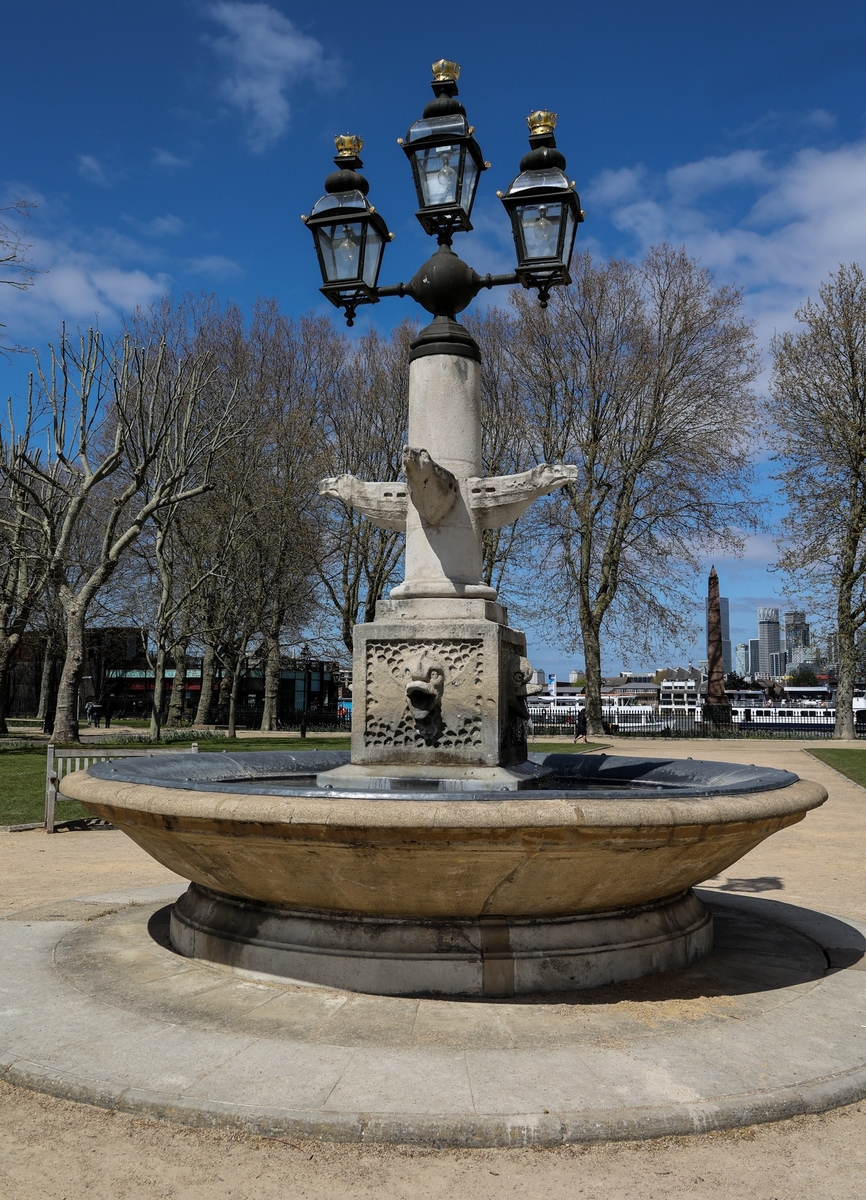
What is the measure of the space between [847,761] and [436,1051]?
22143mm

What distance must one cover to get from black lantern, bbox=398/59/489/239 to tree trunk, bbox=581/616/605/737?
28.7 metres

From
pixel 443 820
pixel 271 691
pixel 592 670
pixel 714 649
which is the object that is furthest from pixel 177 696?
pixel 443 820

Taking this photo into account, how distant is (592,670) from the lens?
34.1 meters

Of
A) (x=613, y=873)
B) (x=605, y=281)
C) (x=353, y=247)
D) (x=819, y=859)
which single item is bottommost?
(x=819, y=859)

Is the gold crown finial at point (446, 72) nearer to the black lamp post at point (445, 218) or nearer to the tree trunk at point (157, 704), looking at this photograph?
the black lamp post at point (445, 218)

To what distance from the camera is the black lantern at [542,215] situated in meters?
5.68

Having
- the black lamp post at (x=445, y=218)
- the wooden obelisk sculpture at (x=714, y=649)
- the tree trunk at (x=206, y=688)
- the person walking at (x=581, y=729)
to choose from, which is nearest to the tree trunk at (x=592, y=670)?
→ the person walking at (x=581, y=729)

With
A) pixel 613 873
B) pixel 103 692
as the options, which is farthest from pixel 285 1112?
pixel 103 692

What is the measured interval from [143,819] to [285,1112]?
1722mm

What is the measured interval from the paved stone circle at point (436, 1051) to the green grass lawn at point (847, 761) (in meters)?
15.0

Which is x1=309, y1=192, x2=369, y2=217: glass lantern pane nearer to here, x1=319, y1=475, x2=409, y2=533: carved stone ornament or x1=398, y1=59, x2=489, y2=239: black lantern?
x1=398, y1=59, x2=489, y2=239: black lantern

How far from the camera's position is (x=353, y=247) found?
19.5 ft

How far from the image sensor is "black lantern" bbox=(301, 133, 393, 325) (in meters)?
5.91

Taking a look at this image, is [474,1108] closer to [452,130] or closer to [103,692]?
[452,130]
